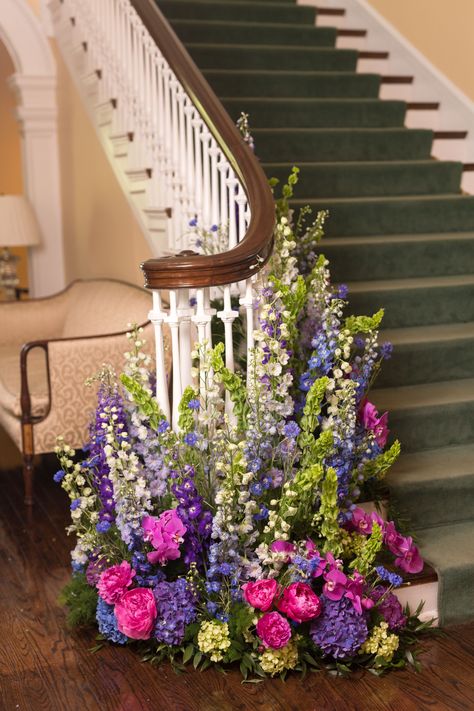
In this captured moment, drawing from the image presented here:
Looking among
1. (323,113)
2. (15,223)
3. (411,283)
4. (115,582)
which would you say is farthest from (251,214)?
(15,223)

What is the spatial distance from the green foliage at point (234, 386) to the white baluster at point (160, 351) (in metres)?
0.20

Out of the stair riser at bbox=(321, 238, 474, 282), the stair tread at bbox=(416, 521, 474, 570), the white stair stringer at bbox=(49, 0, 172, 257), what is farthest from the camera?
the white stair stringer at bbox=(49, 0, 172, 257)

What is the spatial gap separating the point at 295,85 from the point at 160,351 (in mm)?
3366

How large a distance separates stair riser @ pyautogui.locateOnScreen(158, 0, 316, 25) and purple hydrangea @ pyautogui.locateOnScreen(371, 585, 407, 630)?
463cm

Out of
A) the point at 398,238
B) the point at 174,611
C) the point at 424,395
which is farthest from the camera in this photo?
the point at 398,238

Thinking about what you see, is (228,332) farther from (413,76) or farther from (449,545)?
(413,76)

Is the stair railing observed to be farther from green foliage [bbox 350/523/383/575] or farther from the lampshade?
the lampshade

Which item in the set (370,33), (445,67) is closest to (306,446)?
(445,67)

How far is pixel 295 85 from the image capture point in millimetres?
6094

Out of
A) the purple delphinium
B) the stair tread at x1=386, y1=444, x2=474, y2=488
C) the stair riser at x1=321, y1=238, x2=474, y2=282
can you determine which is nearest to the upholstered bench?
the stair riser at x1=321, y1=238, x2=474, y2=282

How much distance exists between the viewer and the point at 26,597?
3572 millimetres

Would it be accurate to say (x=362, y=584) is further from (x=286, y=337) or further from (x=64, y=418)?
(x=64, y=418)

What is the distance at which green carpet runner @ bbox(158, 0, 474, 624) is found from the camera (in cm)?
379

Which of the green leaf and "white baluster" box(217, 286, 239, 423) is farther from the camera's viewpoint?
"white baluster" box(217, 286, 239, 423)
